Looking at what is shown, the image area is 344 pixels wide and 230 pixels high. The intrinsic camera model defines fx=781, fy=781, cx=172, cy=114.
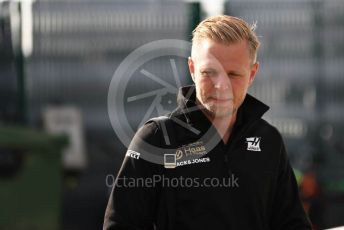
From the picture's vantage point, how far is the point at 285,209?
2.33 m

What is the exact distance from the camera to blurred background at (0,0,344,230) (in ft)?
21.2

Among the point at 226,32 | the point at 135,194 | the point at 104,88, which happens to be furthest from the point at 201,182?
the point at 104,88

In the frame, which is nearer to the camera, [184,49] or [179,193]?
Answer: [179,193]

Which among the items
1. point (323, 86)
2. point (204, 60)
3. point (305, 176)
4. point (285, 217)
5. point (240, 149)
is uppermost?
point (204, 60)

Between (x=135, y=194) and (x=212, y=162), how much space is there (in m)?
0.25

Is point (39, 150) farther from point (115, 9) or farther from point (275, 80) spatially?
point (275, 80)

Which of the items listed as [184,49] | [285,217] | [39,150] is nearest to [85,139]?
[39,150]

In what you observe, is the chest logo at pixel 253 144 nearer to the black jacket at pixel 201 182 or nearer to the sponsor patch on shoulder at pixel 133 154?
the black jacket at pixel 201 182

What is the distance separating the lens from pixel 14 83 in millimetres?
6652

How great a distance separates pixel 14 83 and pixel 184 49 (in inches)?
58.1

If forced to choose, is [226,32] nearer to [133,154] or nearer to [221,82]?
[221,82]

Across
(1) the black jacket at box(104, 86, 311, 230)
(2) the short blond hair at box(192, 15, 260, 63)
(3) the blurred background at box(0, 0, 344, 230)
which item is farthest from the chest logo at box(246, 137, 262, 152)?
(3) the blurred background at box(0, 0, 344, 230)

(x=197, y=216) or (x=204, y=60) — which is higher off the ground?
(x=204, y=60)

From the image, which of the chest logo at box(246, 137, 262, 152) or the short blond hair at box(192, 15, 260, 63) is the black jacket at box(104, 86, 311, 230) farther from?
the short blond hair at box(192, 15, 260, 63)
